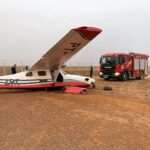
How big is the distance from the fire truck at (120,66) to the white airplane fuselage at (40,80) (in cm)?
1073

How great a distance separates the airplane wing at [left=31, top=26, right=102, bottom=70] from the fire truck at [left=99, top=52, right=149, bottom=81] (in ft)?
40.5

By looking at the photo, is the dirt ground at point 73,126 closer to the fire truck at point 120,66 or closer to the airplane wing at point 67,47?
the airplane wing at point 67,47

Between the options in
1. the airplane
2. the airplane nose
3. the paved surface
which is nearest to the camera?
the paved surface

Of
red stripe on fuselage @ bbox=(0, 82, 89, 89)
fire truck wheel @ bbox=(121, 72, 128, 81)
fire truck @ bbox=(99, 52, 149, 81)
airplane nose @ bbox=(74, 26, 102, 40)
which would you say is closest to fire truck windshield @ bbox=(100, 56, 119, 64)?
fire truck @ bbox=(99, 52, 149, 81)

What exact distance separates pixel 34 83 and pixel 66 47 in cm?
376

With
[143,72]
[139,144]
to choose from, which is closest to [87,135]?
[139,144]

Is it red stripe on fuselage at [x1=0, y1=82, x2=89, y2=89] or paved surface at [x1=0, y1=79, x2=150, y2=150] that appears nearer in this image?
paved surface at [x1=0, y1=79, x2=150, y2=150]

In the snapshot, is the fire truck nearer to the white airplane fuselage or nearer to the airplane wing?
the white airplane fuselage

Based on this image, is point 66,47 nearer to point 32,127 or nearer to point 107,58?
point 32,127

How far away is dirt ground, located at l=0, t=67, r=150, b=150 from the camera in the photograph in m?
7.42

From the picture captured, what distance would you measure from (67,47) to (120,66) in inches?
607

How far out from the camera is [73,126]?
9062mm

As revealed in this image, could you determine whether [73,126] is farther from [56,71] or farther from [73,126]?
→ [56,71]

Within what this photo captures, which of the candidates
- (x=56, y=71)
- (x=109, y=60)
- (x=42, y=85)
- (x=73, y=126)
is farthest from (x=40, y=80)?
(x=109, y=60)
